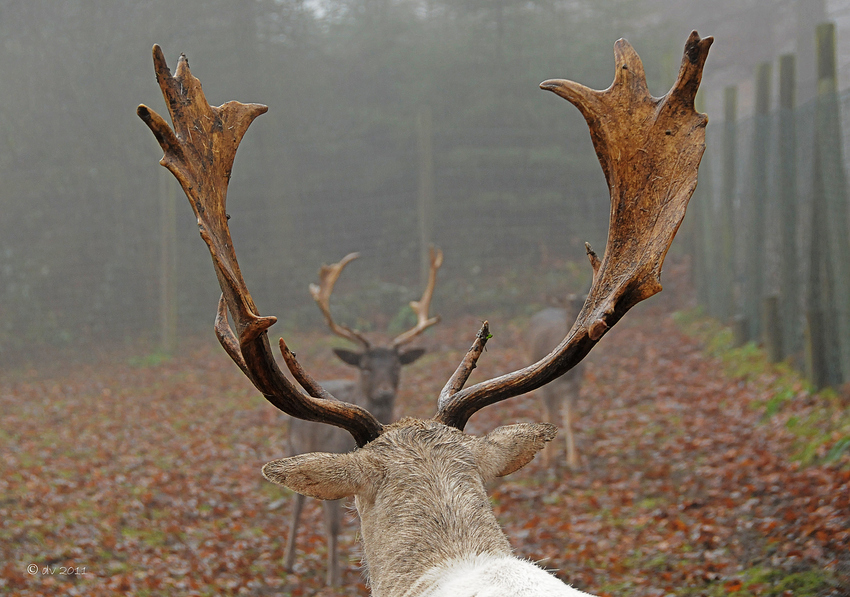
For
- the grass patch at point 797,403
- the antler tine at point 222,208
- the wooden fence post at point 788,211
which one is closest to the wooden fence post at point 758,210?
the grass patch at point 797,403

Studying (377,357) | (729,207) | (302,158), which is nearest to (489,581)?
(377,357)

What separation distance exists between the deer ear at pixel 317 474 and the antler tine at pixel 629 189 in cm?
45

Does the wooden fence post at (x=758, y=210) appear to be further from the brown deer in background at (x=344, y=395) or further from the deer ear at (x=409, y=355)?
the deer ear at (x=409, y=355)

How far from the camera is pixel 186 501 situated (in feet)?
25.5

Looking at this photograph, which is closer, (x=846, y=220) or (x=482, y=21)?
(x=846, y=220)

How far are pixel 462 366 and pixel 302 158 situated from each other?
1558 cm

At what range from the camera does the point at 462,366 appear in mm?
3156

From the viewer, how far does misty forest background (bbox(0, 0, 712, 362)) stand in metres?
16.1

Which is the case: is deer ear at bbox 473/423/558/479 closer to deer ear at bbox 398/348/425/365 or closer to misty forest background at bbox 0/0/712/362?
deer ear at bbox 398/348/425/365

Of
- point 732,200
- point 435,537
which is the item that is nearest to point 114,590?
point 435,537

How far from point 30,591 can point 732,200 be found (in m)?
11.2

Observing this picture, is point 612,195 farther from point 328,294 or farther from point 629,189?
point 328,294

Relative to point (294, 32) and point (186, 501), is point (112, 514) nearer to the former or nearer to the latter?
point (186, 501)

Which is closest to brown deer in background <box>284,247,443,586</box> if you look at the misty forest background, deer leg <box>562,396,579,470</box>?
deer leg <box>562,396,579,470</box>
